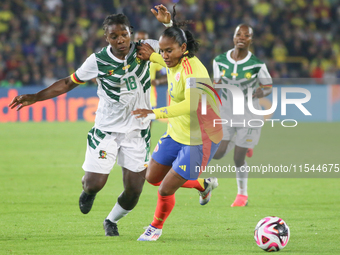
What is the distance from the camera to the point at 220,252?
4.69 meters

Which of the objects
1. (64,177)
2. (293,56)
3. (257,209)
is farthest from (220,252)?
(293,56)

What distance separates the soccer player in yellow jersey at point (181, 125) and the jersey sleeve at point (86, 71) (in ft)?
1.63

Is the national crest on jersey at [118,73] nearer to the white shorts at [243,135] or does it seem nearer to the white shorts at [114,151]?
the white shorts at [114,151]

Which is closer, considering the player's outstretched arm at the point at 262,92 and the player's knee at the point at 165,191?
the player's knee at the point at 165,191

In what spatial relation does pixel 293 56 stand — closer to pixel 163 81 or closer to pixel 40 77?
pixel 40 77

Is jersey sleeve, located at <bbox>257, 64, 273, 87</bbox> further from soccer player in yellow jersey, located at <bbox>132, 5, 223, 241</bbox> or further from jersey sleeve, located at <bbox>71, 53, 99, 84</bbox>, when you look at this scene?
jersey sleeve, located at <bbox>71, 53, 99, 84</bbox>

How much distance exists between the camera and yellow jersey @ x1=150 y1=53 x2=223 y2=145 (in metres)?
4.72

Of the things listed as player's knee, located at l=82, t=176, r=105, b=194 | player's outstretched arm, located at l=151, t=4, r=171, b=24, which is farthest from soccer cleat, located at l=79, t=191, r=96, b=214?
player's outstretched arm, located at l=151, t=4, r=171, b=24

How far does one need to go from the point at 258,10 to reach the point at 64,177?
1682 cm

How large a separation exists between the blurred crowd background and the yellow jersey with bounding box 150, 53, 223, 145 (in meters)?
14.7

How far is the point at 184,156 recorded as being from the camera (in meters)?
5.05

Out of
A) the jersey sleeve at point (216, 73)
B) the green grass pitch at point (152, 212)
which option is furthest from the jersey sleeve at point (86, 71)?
the jersey sleeve at point (216, 73)

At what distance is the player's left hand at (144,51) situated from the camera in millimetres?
5391

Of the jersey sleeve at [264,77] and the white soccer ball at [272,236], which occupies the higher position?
the jersey sleeve at [264,77]
